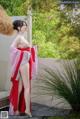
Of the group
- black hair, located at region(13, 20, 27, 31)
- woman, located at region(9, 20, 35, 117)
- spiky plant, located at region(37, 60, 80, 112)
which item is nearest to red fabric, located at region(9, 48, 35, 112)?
woman, located at region(9, 20, 35, 117)

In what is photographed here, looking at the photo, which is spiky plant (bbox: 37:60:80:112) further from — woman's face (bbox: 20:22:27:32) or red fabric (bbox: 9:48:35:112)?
woman's face (bbox: 20:22:27:32)

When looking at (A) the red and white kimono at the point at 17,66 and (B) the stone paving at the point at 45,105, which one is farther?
(B) the stone paving at the point at 45,105

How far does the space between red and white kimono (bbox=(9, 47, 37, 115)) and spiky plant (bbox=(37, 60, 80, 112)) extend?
46 cm

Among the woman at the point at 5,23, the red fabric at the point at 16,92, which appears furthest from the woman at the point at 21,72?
the woman at the point at 5,23

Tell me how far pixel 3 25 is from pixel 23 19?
54 cm

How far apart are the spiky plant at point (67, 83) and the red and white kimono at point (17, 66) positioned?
1.49 ft

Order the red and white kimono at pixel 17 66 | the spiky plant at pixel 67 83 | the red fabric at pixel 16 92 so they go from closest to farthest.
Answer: the spiky plant at pixel 67 83 → the red and white kimono at pixel 17 66 → the red fabric at pixel 16 92

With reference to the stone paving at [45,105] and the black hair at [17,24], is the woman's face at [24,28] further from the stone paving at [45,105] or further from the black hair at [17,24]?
the stone paving at [45,105]

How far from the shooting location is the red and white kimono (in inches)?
329

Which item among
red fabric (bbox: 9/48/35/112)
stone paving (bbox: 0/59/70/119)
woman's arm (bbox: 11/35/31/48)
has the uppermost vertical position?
woman's arm (bbox: 11/35/31/48)

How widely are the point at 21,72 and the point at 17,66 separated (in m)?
0.15

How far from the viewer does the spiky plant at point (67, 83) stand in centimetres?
818

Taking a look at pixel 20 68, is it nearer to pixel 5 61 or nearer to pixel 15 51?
pixel 15 51

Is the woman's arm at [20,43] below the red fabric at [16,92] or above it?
above
